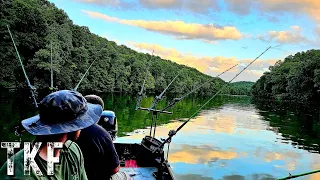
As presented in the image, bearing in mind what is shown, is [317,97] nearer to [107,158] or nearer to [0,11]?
[0,11]

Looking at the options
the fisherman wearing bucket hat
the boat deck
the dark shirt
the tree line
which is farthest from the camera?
the tree line

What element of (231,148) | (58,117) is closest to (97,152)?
(58,117)

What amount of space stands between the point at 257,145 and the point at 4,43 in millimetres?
45097

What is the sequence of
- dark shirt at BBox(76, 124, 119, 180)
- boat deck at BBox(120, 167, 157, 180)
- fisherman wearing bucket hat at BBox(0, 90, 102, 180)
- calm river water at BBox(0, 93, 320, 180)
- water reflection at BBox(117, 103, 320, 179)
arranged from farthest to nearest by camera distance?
calm river water at BBox(0, 93, 320, 180)
water reflection at BBox(117, 103, 320, 179)
boat deck at BBox(120, 167, 157, 180)
dark shirt at BBox(76, 124, 119, 180)
fisherman wearing bucket hat at BBox(0, 90, 102, 180)

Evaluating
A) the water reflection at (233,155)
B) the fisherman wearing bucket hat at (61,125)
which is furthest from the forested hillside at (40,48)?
the fisherman wearing bucket hat at (61,125)

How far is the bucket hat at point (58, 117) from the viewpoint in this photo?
2.12 metres

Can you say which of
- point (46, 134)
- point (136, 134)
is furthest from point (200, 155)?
point (46, 134)

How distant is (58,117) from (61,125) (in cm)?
6

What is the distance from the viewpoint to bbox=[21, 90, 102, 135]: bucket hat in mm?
2115

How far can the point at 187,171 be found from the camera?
15852 millimetres

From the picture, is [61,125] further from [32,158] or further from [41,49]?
[41,49]

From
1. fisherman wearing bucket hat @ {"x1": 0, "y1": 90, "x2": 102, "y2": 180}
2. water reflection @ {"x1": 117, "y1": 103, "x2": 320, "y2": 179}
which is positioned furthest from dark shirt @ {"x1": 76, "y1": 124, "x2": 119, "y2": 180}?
water reflection @ {"x1": 117, "y1": 103, "x2": 320, "y2": 179}

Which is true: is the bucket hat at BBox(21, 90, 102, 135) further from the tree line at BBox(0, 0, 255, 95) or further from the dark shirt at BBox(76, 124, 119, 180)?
the tree line at BBox(0, 0, 255, 95)

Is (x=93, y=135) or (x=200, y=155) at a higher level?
(x=93, y=135)
